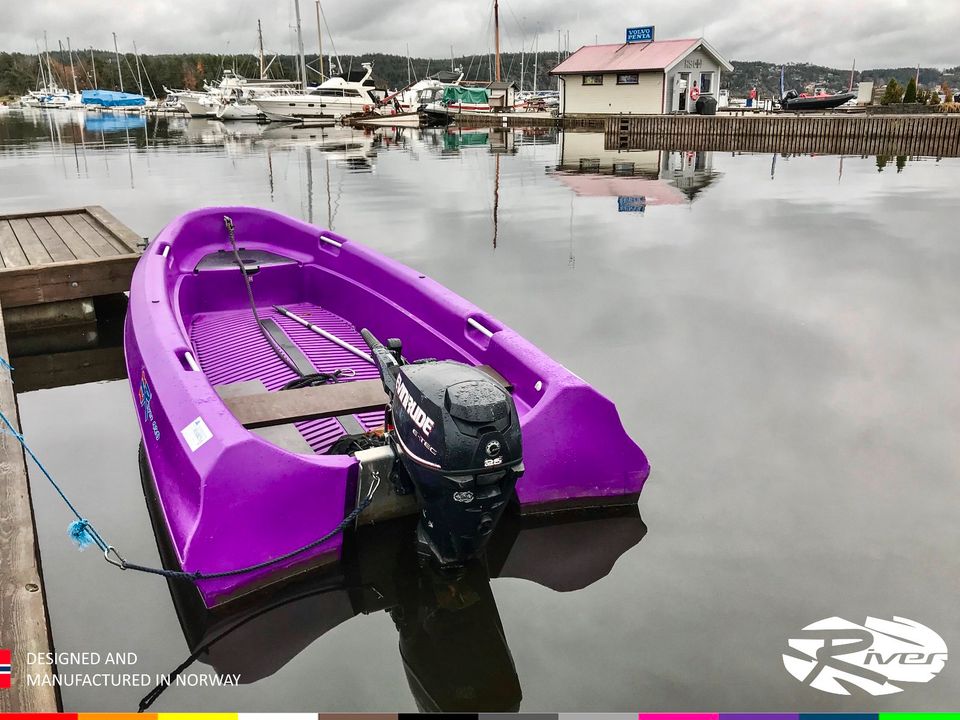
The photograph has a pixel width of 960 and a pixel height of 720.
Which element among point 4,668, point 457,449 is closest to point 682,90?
point 457,449

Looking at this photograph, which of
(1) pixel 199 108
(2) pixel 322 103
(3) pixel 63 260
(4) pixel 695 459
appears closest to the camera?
(4) pixel 695 459

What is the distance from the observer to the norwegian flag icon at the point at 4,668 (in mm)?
2426

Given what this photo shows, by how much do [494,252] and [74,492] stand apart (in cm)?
762

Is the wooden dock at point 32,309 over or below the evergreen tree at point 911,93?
below

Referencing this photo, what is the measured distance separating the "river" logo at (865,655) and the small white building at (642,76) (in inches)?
1282

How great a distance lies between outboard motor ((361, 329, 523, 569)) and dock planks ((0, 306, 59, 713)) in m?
1.47

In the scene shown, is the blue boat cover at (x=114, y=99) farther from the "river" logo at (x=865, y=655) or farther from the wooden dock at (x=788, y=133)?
the "river" logo at (x=865, y=655)

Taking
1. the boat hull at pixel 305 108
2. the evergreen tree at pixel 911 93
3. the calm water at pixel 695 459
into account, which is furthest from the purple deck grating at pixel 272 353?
the boat hull at pixel 305 108

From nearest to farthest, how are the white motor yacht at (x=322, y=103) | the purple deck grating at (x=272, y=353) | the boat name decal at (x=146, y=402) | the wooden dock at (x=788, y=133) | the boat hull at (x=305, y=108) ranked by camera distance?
the boat name decal at (x=146, y=402) < the purple deck grating at (x=272, y=353) < the wooden dock at (x=788, y=133) < the boat hull at (x=305, y=108) < the white motor yacht at (x=322, y=103)

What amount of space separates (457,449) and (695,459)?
97.3 inches

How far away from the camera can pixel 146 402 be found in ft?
14.5

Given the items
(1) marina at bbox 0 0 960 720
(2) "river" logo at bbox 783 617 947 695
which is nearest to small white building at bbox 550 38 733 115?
(1) marina at bbox 0 0 960 720

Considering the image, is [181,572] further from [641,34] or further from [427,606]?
[641,34]

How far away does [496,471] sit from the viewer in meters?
3.14
